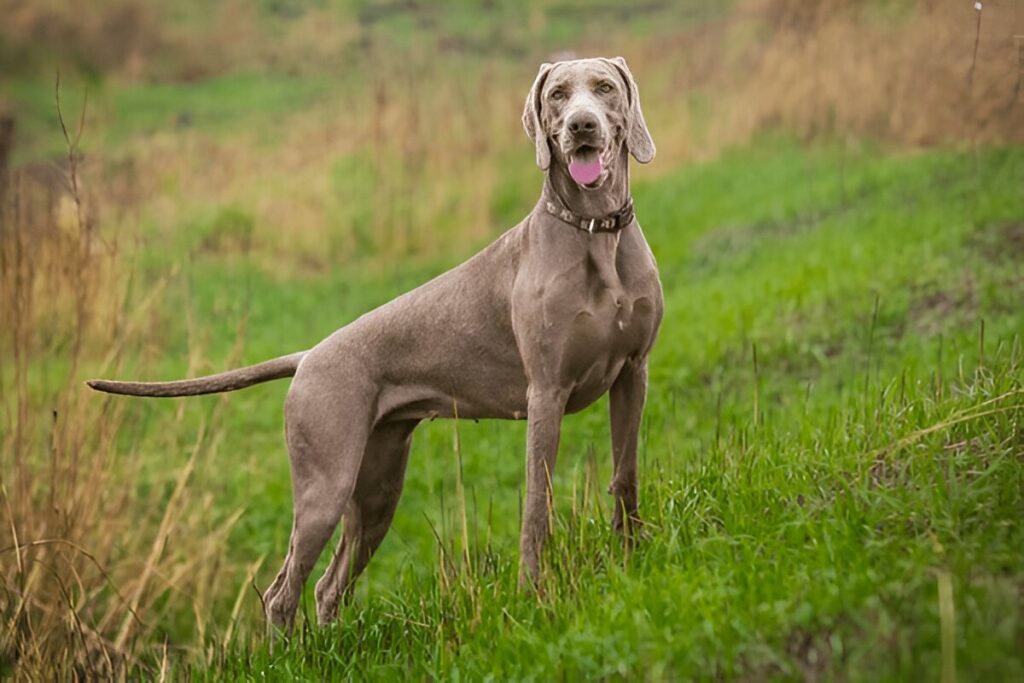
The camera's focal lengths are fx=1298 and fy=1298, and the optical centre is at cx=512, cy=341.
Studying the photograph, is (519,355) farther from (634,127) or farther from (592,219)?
(634,127)

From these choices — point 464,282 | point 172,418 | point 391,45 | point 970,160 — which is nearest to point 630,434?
point 464,282

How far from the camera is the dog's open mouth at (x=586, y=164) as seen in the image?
3.41 m

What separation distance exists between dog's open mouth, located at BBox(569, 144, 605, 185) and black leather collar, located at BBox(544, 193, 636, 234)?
184 mm

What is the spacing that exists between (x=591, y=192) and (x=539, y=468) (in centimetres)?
79

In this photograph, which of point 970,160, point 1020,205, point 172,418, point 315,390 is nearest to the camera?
point 315,390

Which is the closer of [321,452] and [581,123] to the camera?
[581,123]

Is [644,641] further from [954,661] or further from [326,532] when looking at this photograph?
[326,532]

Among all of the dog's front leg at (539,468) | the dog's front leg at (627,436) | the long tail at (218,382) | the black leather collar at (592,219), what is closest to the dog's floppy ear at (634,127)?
the black leather collar at (592,219)

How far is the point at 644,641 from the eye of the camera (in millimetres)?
2979

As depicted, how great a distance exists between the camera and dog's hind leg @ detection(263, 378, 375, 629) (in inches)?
155

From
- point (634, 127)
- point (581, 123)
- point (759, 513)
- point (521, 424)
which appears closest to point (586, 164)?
point (581, 123)

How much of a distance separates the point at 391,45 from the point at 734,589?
15.2m

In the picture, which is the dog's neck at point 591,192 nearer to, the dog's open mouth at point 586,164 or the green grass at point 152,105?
the dog's open mouth at point 586,164

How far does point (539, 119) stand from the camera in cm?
368
